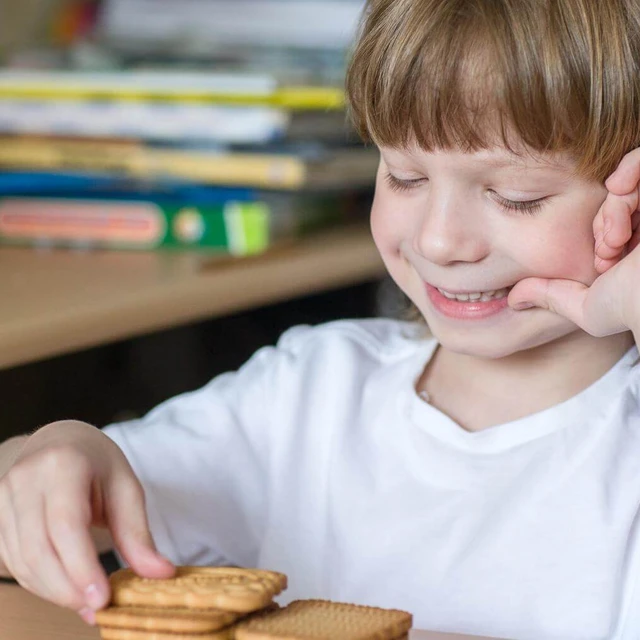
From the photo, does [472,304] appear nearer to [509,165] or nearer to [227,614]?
[509,165]

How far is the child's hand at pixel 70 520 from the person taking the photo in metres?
0.77

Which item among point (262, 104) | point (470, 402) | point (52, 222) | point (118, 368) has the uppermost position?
point (262, 104)

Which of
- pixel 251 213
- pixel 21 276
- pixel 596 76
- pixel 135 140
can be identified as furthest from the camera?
pixel 135 140

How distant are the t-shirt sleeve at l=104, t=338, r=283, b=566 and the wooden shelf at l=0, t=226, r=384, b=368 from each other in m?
0.09

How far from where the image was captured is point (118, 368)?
1951 mm

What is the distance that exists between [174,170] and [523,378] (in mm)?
681

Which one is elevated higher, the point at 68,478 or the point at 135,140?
the point at 135,140

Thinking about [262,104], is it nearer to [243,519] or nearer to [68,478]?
[243,519]

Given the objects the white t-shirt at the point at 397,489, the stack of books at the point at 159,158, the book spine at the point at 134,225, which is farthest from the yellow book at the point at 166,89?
the white t-shirt at the point at 397,489

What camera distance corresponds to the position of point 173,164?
63.6 inches

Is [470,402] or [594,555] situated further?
[470,402]

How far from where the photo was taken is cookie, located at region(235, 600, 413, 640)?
27.9 inches

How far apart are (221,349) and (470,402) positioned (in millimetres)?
931

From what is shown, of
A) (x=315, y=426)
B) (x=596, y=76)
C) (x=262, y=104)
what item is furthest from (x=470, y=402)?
(x=262, y=104)
